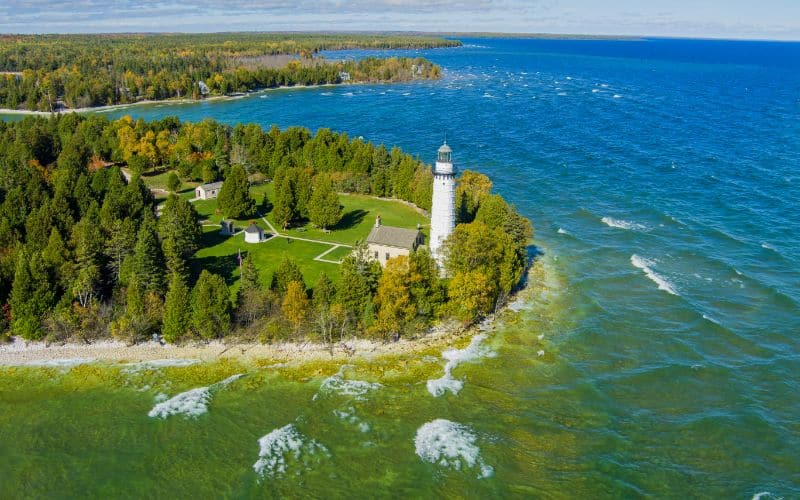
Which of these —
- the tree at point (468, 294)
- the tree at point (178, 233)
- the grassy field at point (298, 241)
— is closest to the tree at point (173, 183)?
the grassy field at point (298, 241)

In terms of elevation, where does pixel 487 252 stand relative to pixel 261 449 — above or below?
above

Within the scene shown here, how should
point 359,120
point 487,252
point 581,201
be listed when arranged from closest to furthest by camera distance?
point 487,252 < point 581,201 < point 359,120

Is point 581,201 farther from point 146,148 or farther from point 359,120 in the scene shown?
point 359,120

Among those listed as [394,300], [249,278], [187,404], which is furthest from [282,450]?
[249,278]

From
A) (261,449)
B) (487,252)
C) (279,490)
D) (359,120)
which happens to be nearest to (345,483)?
(279,490)

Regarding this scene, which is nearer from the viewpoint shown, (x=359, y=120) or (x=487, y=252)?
(x=487, y=252)
